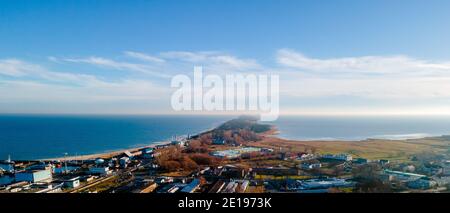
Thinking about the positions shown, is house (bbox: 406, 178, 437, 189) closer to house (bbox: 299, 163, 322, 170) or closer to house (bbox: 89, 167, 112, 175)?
house (bbox: 299, 163, 322, 170)

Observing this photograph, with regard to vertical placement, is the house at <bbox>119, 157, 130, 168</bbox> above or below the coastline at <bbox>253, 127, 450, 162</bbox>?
below

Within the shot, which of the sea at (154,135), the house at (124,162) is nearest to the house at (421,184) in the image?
the sea at (154,135)

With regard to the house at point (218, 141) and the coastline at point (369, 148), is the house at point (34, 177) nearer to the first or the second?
the house at point (218, 141)

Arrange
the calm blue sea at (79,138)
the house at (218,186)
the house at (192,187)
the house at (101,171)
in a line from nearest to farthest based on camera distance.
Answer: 1. the house at (192,187)
2. the house at (218,186)
3. the house at (101,171)
4. the calm blue sea at (79,138)

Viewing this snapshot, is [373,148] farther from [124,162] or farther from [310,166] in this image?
[124,162]

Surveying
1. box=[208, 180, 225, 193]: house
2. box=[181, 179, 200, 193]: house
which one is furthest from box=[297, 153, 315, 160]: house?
box=[181, 179, 200, 193]: house

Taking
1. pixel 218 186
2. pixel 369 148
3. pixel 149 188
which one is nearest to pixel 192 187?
pixel 218 186

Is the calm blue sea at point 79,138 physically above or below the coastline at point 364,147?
below

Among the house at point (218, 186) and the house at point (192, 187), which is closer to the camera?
the house at point (192, 187)
